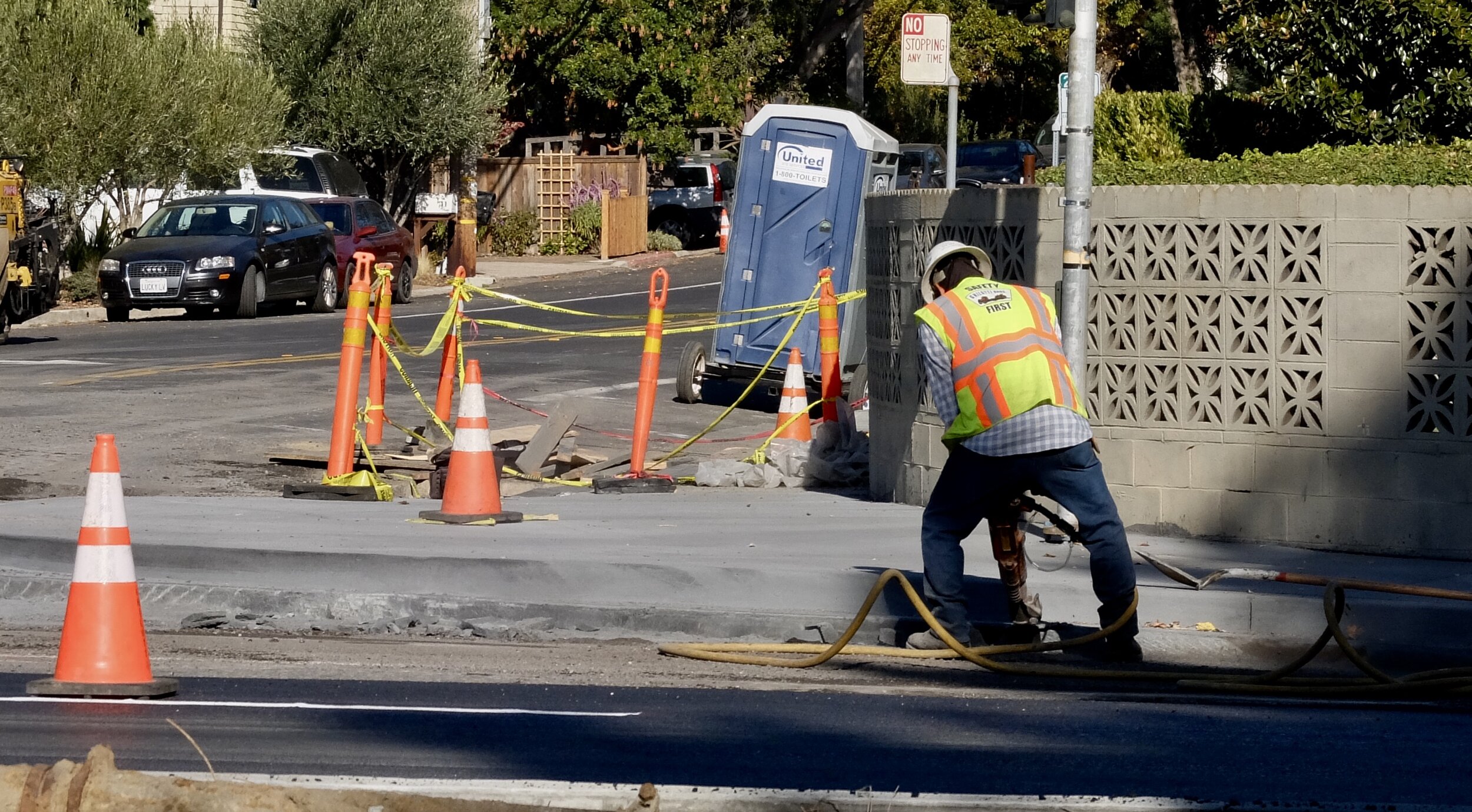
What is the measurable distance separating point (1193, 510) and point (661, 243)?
31618mm

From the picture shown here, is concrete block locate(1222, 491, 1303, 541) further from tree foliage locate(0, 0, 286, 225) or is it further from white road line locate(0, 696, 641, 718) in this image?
tree foliage locate(0, 0, 286, 225)

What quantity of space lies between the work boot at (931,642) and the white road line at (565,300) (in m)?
16.8

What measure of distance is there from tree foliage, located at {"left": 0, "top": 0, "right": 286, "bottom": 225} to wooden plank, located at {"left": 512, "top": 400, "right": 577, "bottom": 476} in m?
16.4

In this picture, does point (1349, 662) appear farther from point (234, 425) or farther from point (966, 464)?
point (234, 425)

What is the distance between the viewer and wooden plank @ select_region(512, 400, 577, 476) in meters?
12.3

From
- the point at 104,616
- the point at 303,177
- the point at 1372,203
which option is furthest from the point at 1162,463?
the point at 303,177

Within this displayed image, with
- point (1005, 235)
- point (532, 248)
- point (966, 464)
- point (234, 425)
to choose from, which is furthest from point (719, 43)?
point (966, 464)

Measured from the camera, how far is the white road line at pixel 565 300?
24891 millimetres

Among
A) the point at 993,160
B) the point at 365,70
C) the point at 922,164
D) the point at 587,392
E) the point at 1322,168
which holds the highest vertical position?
the point at 365,70

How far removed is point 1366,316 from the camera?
29.2 feet

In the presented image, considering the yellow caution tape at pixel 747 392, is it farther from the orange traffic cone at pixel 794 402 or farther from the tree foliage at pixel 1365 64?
the tree foliage at pixel 1365 64

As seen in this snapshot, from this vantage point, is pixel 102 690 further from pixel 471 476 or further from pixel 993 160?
pixel 993 160

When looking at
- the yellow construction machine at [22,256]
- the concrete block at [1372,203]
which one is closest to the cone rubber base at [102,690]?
the concrete block at [1372,203]

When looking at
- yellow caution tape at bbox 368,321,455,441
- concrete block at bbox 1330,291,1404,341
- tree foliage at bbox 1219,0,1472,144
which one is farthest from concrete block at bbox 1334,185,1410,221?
yellow caution tape at bbox 368,321,455,441
